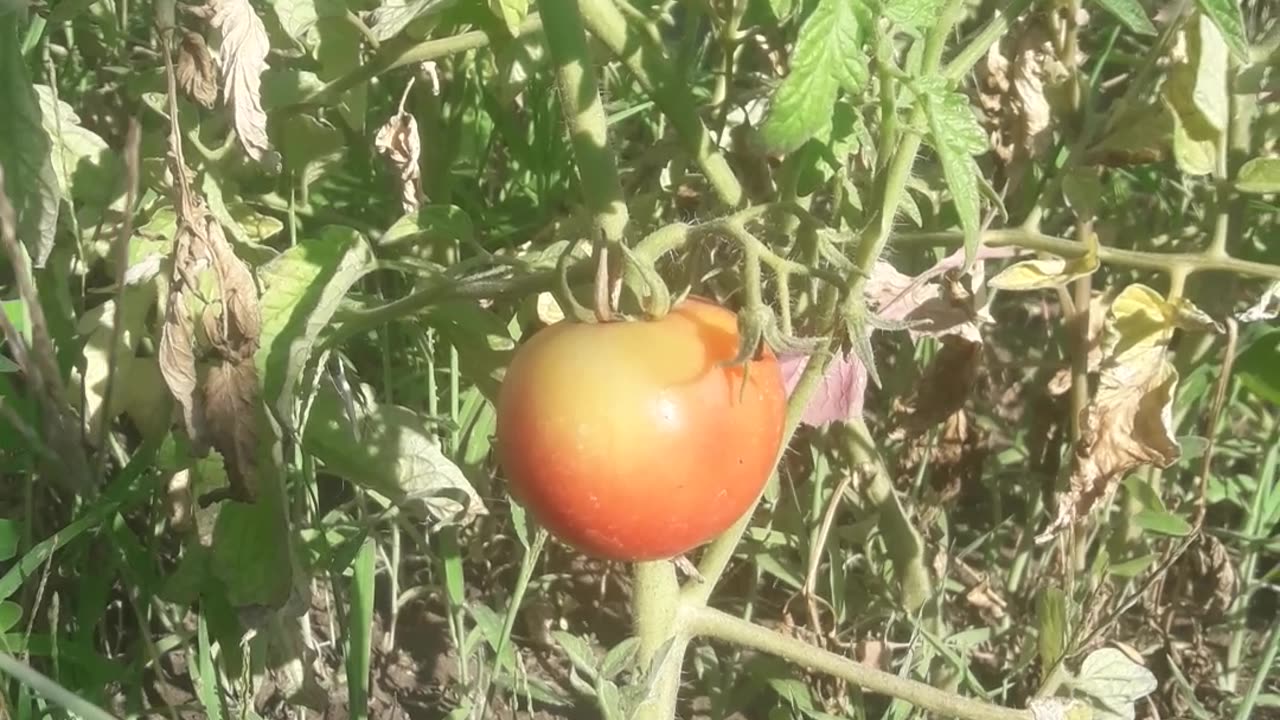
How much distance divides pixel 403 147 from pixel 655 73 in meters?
0.29

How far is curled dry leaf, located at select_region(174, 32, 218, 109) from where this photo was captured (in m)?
0.88

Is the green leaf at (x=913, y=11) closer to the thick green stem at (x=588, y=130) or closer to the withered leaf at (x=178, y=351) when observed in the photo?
the thick green stem at (x=588, y=130)

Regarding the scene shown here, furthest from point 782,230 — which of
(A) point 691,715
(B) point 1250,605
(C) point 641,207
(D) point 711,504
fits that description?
(B) point 1250,605

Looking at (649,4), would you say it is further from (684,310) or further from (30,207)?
(30,207)

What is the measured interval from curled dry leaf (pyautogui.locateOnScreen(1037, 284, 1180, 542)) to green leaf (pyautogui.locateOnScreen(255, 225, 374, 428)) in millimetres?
634

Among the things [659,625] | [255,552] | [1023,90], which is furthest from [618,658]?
[1023,90]

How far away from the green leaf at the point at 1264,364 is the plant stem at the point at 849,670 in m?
0.44

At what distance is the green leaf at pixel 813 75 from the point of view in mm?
726

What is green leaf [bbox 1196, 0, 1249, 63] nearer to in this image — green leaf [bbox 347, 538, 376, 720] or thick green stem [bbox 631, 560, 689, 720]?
thick green stem [bbox 631, 560, 689, 720]

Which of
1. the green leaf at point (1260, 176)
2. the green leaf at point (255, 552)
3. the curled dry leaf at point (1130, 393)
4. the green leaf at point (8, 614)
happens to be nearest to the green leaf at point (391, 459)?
the green leaf at point (255, 552)

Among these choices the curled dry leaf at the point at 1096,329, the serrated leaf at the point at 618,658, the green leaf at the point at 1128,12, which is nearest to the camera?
the green leaf at the point at 1128,12

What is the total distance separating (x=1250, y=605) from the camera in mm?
1495

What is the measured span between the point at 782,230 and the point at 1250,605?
836 millimetres

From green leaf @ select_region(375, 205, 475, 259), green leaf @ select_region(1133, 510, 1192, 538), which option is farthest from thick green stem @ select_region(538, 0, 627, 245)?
green leaf @ select_region(1133, 510, 1192, 538)
